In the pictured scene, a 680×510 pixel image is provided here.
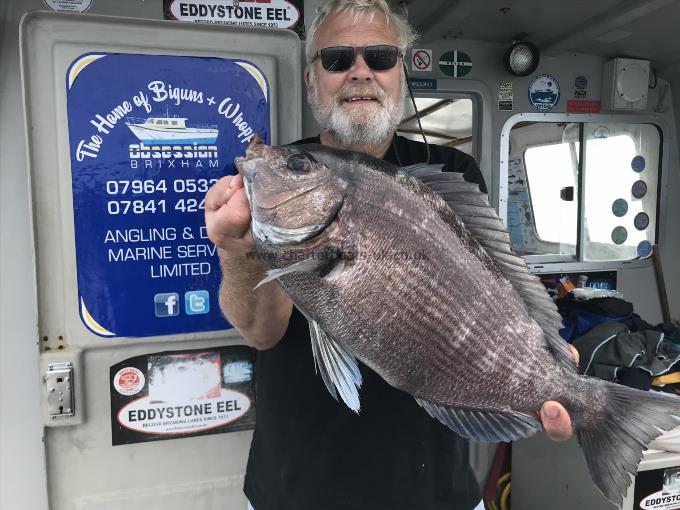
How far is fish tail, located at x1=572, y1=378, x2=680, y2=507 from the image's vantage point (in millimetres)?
1391

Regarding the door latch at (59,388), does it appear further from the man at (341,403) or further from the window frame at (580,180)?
the window frame at (580,180)

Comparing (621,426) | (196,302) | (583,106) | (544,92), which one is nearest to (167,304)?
(196,302)

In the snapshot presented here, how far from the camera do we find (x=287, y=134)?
2.07 metres

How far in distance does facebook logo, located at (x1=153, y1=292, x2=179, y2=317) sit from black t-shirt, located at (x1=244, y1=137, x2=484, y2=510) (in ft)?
1.58

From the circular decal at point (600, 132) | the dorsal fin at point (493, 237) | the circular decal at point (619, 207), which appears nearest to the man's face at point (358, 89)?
the dorsal fin at point (493, 237)

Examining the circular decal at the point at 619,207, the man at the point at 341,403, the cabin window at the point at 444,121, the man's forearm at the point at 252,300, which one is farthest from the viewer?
the cabin window at the point at 444,121

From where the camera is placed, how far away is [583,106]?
13.6ft

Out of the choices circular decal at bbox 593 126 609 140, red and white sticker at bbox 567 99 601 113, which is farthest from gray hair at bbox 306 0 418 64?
circular decal at bbox 593 126 609 140

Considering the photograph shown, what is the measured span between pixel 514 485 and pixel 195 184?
3.05m

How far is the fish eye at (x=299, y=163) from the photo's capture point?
1236 mm

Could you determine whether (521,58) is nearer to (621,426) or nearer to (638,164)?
(638,164)

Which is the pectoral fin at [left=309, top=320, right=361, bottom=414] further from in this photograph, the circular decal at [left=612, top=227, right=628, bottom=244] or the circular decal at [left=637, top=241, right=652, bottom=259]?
the circular decal at [left=637, top=241, right=652, bottom=259]

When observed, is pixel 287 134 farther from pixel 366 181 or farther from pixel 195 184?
pixel 366 181

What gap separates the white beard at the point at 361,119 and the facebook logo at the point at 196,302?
818 millimetres
